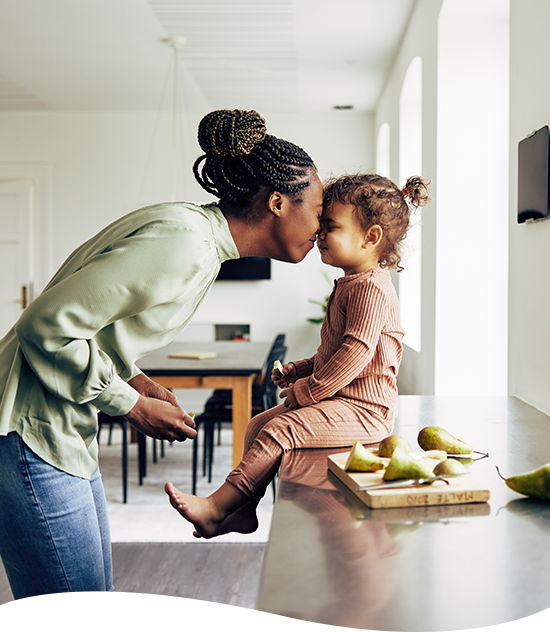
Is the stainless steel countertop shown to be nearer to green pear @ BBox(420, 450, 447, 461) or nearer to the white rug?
green pear @ BBox(420, 450, 447, 461)

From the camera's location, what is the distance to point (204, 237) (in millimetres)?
1032

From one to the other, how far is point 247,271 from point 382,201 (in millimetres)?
4786

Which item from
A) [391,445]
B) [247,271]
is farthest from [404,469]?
[247,271]

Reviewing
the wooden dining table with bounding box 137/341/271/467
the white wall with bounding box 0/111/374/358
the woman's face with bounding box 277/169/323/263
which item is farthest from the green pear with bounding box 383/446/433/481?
the white wall with bounding box 0/111/374/358

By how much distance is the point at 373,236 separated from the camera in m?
1.42

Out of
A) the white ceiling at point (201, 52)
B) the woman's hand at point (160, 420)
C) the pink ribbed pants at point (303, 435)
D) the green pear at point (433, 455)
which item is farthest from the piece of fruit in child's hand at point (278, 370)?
the white ceiling at point (201, 52)

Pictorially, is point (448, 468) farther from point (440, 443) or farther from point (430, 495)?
point (440, 443)

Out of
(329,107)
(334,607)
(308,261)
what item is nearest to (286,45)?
(329,107)

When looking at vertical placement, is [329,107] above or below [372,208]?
above

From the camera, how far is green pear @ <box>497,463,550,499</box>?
0.89 meters

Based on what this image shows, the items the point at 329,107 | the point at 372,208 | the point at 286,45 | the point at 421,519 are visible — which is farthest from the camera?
the point at 329,107

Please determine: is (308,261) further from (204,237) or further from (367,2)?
(204,237)

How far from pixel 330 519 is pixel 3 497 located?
0.56 m

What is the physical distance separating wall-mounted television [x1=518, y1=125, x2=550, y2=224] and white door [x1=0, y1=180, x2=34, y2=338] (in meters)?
5.43
